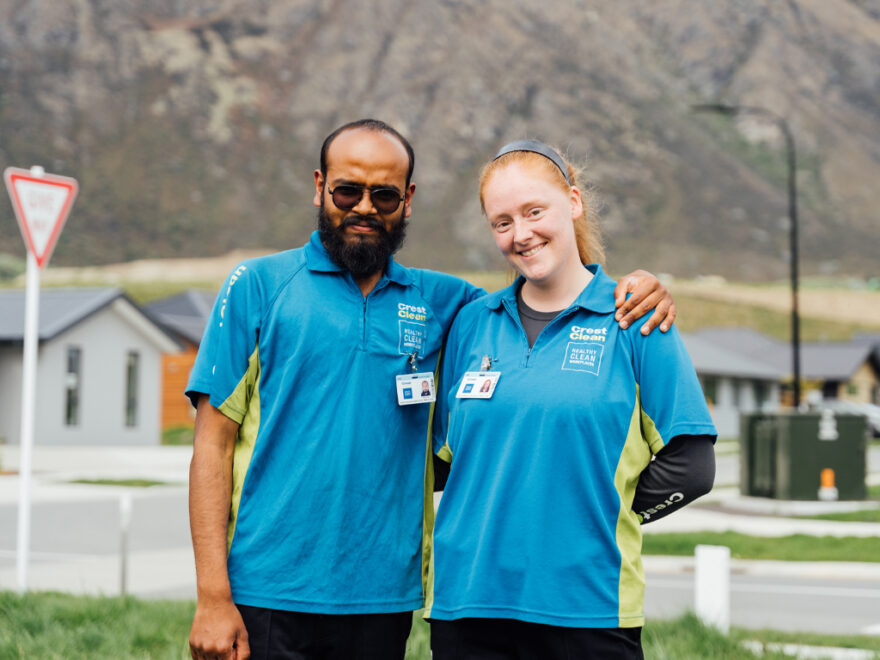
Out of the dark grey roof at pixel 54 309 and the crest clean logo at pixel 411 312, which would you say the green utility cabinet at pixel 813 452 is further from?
the dark grey roof at pixel 54 309

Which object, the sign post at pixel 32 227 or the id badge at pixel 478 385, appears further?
the sign post at pixel 32 227

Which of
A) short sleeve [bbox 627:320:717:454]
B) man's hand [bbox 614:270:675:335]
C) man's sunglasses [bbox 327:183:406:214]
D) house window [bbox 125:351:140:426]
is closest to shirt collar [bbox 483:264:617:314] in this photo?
man's hand [bbox 614:270:675:335]

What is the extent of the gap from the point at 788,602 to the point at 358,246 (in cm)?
763

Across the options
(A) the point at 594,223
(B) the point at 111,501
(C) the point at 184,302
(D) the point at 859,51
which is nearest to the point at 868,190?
(D) the point at 859,51

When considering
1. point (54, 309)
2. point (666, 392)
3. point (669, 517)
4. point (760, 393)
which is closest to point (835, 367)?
point (760, 393)

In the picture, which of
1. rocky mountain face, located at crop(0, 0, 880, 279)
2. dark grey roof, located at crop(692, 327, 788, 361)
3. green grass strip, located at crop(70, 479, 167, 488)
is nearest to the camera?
green grass strip, located at crop(70, 479, 167, 488)

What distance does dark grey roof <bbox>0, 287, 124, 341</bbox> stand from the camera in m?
33.2

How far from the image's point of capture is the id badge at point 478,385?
3176 millimetres

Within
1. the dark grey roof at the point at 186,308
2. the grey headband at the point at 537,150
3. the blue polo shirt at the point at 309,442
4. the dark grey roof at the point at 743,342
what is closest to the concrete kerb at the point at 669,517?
the blue polo shirt at the point at 309,442

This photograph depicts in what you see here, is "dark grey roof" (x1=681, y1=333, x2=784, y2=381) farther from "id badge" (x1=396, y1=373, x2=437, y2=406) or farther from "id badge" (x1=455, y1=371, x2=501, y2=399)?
"id badge" (x1=455, y1=371, x2=501, y2=399)

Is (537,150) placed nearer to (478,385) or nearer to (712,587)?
(478,385)

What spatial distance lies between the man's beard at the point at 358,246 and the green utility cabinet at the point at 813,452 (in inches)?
588

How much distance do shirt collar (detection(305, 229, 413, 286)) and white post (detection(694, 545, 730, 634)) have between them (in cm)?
414

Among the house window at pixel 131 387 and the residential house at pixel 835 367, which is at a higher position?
the residential house at pixel 835 367
